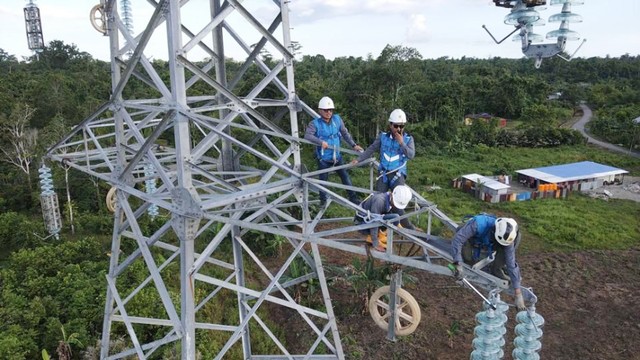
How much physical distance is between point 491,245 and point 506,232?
15.7 inches

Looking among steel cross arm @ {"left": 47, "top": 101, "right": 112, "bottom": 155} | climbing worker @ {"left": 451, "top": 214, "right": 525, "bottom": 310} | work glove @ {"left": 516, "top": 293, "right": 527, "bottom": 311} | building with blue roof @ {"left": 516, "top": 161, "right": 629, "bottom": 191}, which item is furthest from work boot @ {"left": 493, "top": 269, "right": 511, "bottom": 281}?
building with blue roof @ {"left": 516, "top": 161, "right": 629, "bottom": 191}

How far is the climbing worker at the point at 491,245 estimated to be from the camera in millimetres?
5324

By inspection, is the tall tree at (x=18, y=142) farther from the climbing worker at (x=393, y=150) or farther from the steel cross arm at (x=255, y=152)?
the climbing worker at (x=393, y=150)

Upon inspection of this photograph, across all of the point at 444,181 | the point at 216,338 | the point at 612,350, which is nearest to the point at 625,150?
the point at 444,181

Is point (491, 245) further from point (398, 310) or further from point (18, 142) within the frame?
point (18, 142)

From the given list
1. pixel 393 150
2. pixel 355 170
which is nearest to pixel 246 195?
pixel 393 150

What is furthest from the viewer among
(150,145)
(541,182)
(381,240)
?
(541,182)

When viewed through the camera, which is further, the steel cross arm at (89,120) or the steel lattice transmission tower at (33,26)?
the steel lattice transmission tower at (33,26)

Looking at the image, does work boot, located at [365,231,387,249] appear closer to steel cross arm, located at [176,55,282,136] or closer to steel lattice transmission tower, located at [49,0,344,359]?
steel lattice transmission tower, located at [49,0,344,359]

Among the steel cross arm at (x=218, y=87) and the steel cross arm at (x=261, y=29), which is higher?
the steel cross arm at (x=261, y=29)

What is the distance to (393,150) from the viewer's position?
7.59 meters

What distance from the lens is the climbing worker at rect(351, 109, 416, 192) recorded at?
7.48 m

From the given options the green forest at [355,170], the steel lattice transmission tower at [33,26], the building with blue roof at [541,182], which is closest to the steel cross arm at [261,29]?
the green forest at [355,170]

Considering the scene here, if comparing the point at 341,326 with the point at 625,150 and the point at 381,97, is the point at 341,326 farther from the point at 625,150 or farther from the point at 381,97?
the point at 625,150
